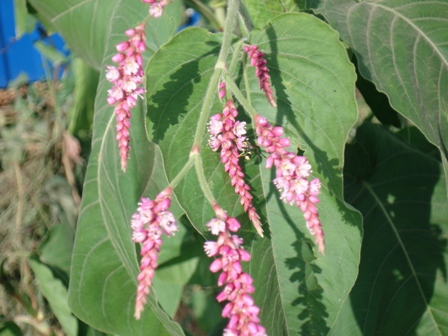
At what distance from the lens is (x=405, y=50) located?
30.2 inches

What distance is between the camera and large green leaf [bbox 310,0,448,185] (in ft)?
2.34

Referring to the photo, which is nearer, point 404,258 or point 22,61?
point 404,258

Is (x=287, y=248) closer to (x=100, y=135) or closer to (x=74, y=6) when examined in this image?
(x=100, y=135)

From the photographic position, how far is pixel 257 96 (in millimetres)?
769

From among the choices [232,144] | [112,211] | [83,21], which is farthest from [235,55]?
[83,21]

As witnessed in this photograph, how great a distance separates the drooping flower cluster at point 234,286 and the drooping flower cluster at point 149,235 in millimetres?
42

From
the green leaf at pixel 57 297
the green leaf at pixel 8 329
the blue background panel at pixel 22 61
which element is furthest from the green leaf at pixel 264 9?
the blue background panel at pixel 22 61

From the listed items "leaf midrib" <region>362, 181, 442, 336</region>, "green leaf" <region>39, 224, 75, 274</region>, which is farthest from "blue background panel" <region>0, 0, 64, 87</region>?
"leaf midrib" <region>362, 181, 442, 336</region>

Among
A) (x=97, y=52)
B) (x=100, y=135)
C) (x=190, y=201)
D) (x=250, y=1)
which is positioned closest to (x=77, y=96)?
(x=97, y=52)

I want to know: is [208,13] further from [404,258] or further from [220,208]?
[220,208]

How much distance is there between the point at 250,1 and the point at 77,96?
2.07ft

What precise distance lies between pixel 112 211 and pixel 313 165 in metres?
0.36

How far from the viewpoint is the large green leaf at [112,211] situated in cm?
95

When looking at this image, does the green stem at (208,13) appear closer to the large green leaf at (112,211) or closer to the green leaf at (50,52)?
the large green leaf at (112,211)
